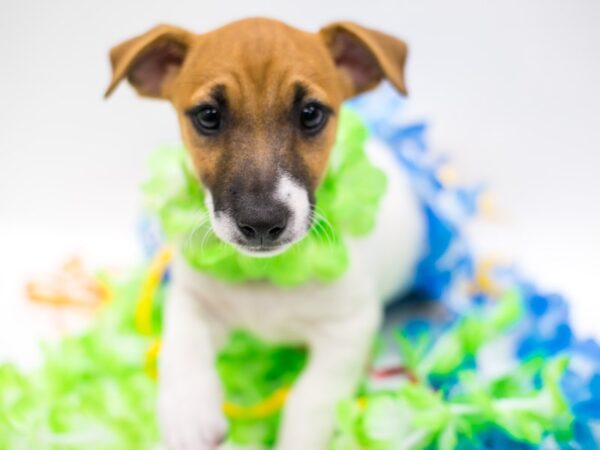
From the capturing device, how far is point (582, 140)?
128 inches

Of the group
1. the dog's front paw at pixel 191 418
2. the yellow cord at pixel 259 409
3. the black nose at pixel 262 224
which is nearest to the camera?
the black nose at pixel 262 224

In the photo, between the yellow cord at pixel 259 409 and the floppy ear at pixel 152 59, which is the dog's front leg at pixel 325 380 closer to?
the yellow cord at pixel 259 409

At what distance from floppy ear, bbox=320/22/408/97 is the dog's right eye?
1.25ft

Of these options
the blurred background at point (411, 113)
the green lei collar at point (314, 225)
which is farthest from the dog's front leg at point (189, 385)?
the blurred background at point (411, 113)

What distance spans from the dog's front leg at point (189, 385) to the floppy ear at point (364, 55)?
75 centimetres

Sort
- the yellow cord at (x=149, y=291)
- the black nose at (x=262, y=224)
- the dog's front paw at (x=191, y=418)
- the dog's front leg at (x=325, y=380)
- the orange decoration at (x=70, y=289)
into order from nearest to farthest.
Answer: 1. the black nose at (x=262, y=224)
2. the dog's front paw at (x=191, y=418)
3. the dog's front leg at (x=325, y=380)
4. the yellow cord at (x=149, y=291)
5. the orange decoration at (x=70, y=289)

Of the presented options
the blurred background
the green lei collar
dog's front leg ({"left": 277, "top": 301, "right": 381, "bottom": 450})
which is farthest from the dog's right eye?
the blurred background

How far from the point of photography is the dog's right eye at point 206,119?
6.27 ft

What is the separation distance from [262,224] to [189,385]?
513 millimetres

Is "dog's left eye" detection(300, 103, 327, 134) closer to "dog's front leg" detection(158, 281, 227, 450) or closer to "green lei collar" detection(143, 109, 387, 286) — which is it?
"green lei collar" detection(143, 109, 387, 286)

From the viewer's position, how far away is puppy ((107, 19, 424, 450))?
72.6 inches

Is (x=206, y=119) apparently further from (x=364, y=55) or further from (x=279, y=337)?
(x=279, y=337)

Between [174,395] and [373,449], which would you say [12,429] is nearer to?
[174,395]

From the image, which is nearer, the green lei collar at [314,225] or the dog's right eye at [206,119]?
the dog's right eye at [206,119]
